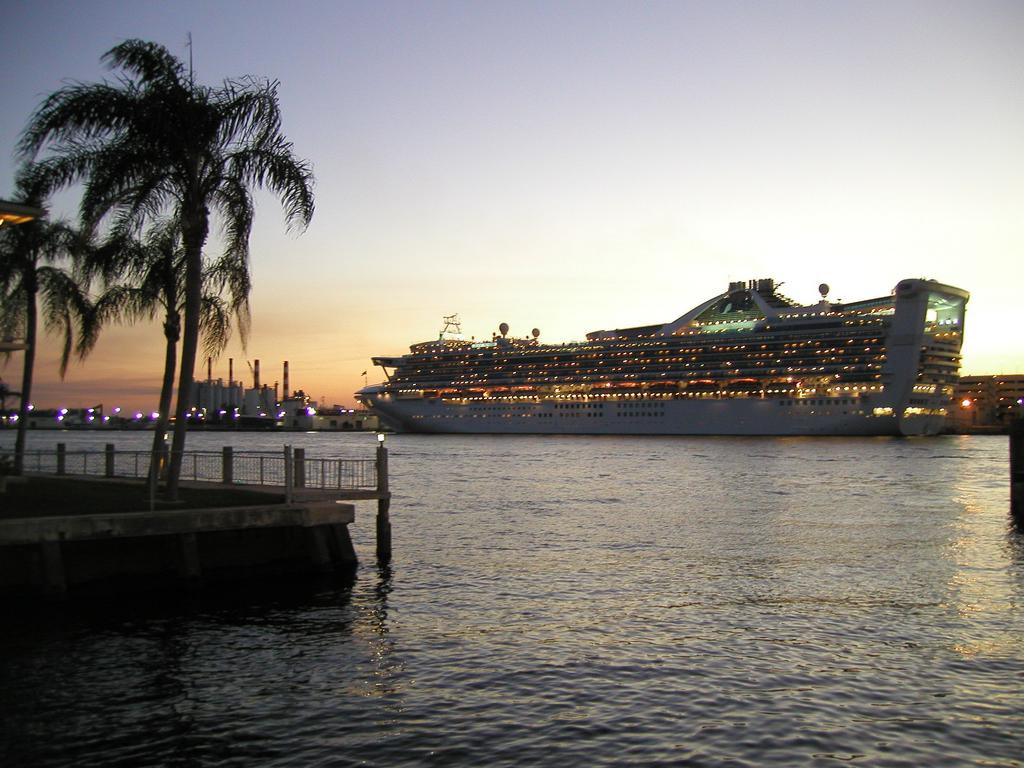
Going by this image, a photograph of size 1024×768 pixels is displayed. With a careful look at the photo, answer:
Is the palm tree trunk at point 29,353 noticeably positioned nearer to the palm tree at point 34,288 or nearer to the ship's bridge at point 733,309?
the palm tree at point 34,288

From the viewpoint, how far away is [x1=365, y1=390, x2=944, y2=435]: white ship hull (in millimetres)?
110250

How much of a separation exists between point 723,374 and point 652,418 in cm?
1091

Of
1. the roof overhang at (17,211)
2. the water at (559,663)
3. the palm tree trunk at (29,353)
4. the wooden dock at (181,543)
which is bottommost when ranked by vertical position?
the water at (559,663)

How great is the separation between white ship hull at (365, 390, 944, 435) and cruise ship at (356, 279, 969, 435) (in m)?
0.15

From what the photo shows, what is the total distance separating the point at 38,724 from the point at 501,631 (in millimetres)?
6437

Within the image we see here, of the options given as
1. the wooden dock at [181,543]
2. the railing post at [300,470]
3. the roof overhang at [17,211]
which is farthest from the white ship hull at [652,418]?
the roof overhang at [17,211]

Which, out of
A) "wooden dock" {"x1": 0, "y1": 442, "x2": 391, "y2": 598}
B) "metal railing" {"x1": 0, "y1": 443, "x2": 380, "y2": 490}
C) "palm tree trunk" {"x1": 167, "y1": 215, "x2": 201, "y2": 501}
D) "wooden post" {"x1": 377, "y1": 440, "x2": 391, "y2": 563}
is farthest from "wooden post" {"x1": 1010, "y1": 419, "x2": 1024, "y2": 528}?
"palm tree trunk" {"x1": 167, "y1": 215, "x2": 201, "y2": 501}

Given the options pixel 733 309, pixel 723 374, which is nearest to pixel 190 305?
pixel 723 374

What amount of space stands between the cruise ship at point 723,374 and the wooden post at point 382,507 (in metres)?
97.6

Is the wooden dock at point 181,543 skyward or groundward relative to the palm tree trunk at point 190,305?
groundward

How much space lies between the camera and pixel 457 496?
131ft

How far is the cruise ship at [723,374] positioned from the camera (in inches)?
4309

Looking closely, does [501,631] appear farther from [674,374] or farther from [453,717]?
[674,374]

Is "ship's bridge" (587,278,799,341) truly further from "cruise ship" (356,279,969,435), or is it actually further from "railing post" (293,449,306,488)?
"railing post" (293,449,306,488)
